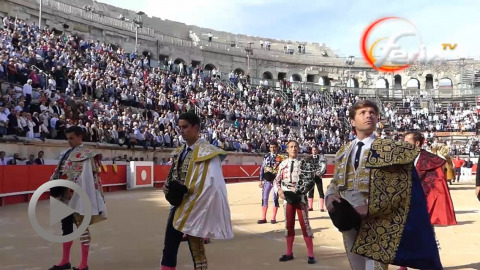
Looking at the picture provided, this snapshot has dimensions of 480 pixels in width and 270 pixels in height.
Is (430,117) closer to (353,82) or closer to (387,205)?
(353,82)

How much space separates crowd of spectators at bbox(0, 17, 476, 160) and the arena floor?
67.9 inches

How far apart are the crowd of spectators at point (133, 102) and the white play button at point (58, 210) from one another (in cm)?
168

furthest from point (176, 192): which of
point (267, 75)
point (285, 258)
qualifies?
point (267, 75)

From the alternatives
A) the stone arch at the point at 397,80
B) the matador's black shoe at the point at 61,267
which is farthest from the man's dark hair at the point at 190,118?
the stone arch at the point at 397,80

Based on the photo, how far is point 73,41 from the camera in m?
23.5

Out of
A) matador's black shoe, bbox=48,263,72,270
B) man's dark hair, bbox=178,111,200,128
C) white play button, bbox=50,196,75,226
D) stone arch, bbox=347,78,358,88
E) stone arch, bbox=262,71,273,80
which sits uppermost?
stone arch, bbox=262,71,273,80

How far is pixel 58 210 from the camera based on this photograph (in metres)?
5.36

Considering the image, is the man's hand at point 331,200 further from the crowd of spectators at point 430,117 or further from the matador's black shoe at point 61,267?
the crowd of spectators at point 430,117

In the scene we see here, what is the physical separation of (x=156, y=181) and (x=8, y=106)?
7.14m

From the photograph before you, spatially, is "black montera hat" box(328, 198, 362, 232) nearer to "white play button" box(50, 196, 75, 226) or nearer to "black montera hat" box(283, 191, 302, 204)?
"black montera hat" box(283, 191, 302, 204)

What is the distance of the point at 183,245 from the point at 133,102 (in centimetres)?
1576

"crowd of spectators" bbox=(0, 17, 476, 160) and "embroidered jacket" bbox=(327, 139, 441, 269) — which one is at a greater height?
"crowd of spectators" bbox=(0, 17, 476, 160)

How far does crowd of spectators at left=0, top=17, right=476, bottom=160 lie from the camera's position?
15.7 meters

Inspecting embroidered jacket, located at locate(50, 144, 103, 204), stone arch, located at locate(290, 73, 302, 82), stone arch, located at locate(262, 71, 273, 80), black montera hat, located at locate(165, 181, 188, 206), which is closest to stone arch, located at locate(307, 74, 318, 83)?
stone arch, located at locate(290, 73, 302, 82)
